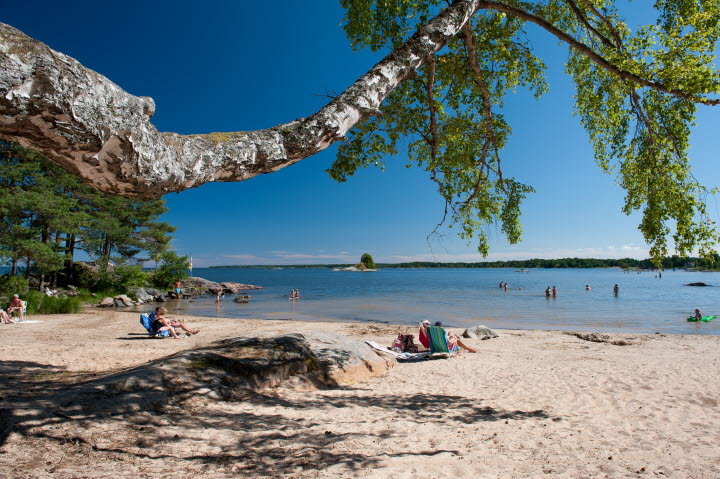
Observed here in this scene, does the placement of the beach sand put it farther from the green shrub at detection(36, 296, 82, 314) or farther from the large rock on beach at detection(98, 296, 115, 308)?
the large rock on beach at detection(98, 296, 115, 308)

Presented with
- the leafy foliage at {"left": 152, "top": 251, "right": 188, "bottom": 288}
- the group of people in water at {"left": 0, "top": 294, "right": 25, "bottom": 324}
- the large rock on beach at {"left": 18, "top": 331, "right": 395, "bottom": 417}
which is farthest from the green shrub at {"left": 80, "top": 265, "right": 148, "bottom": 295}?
the large rock on beach at {"left": 18, "top": 331, "right": 395, "bottom": 417}

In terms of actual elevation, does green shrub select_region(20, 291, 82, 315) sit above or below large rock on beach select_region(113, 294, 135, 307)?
above

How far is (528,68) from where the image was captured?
7812mm

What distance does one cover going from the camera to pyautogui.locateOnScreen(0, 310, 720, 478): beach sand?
12.3 ft

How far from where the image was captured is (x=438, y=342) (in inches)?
423

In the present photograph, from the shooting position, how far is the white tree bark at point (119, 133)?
1.83 metres

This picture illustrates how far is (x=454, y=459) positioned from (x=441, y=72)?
21.2 feet

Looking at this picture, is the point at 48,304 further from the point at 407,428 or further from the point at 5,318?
the point at 407,428

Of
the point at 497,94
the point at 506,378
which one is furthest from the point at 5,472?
the point at 497,94

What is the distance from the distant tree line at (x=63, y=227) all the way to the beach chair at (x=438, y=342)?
12082 millimetres

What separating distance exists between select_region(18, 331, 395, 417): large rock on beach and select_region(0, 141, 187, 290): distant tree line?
9.90 m

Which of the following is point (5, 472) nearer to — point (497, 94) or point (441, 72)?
point (441, 72)

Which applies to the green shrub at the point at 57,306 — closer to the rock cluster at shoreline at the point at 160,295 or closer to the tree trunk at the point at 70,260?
the rock cluster at shoreline at the point at 160,295

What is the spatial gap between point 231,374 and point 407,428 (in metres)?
3.05
